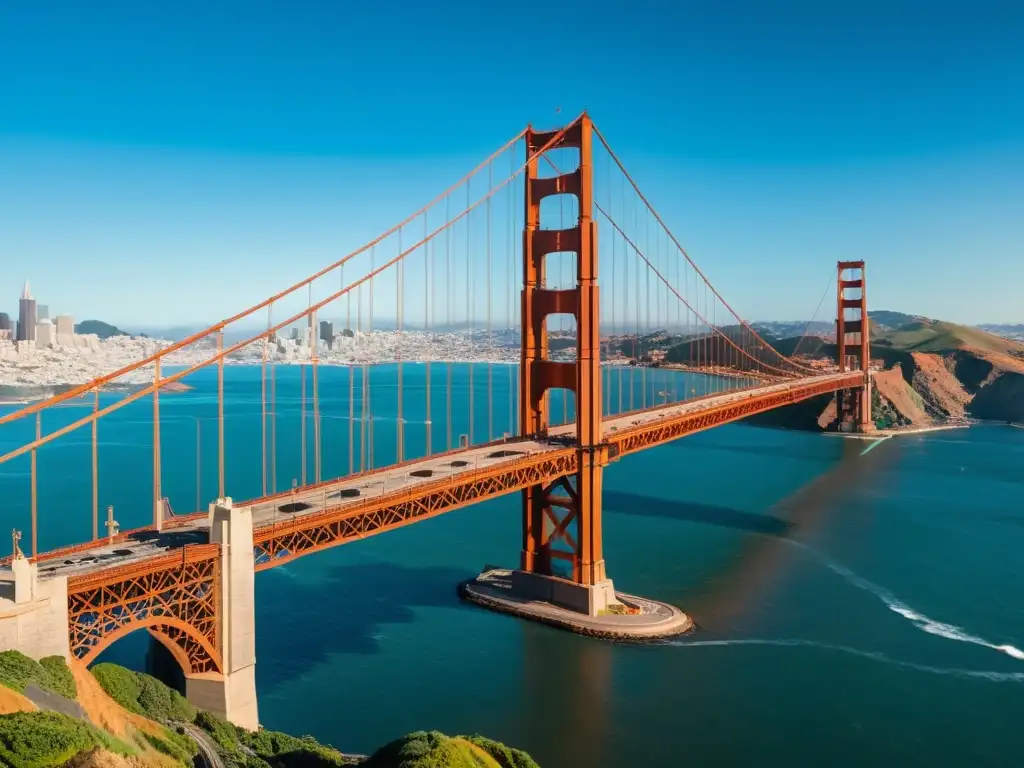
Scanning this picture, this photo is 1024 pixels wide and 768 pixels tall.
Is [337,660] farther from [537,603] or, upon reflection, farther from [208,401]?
[208,401]

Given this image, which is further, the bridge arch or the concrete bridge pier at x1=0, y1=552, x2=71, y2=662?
the bridge arch

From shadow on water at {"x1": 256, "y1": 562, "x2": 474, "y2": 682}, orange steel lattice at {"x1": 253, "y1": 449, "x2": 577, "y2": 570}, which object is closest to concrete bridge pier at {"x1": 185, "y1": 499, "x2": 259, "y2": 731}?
orange steel lattice at {"x1": 253, "y1": 449, "x2": 577, "y2": 570}

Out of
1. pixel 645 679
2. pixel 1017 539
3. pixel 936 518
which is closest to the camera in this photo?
pixel 645 679

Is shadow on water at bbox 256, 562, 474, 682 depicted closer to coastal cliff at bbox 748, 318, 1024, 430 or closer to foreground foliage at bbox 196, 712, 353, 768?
foreground foliage at bbox 196, 712, 353, 768

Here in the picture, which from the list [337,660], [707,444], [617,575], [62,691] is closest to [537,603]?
[617,575]

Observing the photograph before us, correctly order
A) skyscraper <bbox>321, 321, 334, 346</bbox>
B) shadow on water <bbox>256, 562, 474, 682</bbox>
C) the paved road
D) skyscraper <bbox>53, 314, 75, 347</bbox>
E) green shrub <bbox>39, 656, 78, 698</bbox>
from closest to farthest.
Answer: green shrub <bbox>39, 656, 78, 698</bbox>
the paved road
shadow on water <bbox>256, 562, 474, 682</bbox>
skyscraper <bbox>321, 321, 334, 346</bbox>
skyscraper <bbox>53, 314, 75, 347</bbox>

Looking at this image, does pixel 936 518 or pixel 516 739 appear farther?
pixel 936 518
